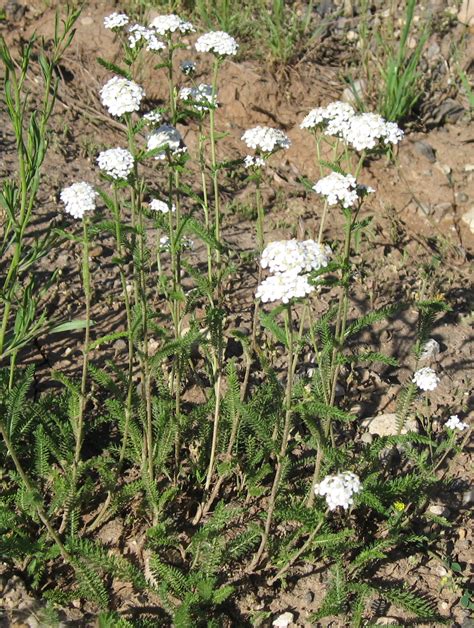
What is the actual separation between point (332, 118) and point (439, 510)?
200cm

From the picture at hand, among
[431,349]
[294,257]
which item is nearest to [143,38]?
[294,257]

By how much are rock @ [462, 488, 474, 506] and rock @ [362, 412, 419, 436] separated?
0.43 meters

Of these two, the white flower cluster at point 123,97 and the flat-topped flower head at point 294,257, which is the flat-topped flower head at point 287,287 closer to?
the flat-topped flower head at point 294,257

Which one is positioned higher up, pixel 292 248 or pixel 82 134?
pixel 292 248

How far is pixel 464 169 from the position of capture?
6090 millimetres

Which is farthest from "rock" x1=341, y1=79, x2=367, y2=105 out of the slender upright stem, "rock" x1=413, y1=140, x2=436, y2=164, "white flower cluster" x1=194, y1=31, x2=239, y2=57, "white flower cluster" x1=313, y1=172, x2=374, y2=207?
the slender upright stem

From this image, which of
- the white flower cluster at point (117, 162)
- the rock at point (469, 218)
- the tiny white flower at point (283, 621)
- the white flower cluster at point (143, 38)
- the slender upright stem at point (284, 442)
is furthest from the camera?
the rock at point (469, 218)

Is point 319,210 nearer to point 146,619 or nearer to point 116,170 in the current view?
point 116,170

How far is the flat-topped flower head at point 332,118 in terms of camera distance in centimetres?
322

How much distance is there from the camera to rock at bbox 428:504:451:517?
3.54 meters

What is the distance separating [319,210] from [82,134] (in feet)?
6.47

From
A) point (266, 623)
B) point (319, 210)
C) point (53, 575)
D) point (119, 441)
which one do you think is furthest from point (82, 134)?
point (266, 623)

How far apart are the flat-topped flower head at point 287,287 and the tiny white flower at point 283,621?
1523 mm

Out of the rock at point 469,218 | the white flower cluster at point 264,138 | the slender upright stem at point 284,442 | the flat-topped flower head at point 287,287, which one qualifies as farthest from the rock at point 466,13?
the flat-topped flower head at point 287,287
